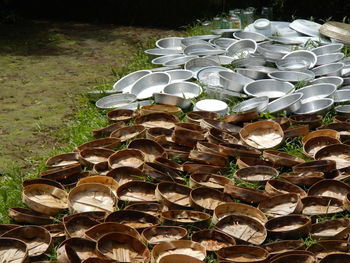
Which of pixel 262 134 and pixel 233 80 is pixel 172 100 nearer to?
pixel 233 80

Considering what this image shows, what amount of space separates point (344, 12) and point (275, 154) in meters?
4.20

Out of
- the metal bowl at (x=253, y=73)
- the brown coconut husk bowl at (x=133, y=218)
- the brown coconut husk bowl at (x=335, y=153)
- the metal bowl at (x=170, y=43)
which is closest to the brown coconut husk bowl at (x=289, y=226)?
the brown coconut husk bowl at (x=133, y=218)

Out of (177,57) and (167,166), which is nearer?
(167,166)

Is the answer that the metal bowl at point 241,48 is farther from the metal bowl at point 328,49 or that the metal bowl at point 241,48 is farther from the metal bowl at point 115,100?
the metal bowl at point 115,100

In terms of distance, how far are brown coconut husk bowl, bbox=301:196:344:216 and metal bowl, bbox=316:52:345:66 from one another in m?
2.34

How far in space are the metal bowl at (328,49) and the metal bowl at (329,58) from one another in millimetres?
253

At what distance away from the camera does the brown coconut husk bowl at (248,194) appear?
3.61 meters

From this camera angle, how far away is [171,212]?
3.49 m

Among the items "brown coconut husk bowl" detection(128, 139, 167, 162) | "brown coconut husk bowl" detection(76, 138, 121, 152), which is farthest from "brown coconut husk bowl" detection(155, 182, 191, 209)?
"brown coconut husk bowl" detection(76, 138, 121, 152)

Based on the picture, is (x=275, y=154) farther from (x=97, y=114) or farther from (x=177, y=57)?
(x=177, y=57)

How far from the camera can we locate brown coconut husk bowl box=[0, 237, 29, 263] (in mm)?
3164

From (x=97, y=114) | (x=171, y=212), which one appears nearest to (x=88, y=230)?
(x=171, y=212)

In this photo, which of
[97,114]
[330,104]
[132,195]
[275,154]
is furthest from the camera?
[97,114]

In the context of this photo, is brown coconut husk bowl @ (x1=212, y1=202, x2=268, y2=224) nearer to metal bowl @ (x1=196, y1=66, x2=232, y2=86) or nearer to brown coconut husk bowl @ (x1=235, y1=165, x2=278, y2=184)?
brown coconut husk bowl @ (x1=235, y1=165, x2=278, y2=184)
